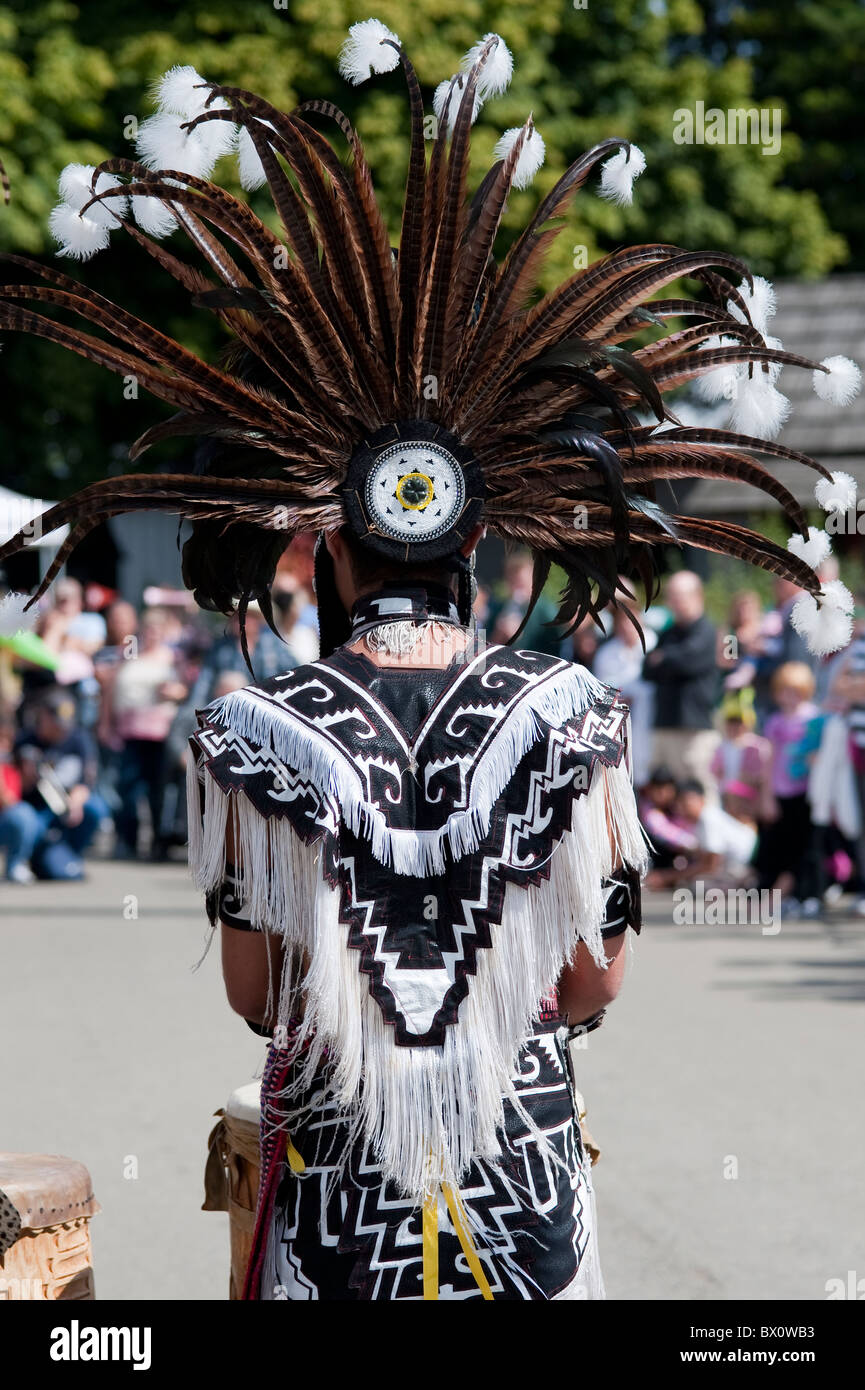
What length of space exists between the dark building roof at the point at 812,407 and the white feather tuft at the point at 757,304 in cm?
1868

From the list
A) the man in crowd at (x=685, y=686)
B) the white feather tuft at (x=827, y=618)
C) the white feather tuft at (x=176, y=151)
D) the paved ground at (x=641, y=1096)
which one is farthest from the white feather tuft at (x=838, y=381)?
the man in crowd at (x=685, y=686)

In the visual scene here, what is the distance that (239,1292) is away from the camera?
9.34 feet

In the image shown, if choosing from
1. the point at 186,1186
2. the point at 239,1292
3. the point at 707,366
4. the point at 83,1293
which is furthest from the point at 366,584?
the point at 186,1186

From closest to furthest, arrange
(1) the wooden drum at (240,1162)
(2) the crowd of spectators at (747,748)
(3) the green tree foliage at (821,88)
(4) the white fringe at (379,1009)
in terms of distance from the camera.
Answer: (4) the white fringe at (379,1009) → (1) the wooden drum at (240,1162) → (2) the crowd of spectators at (747,748) → (3) the green tree foliage at (821,88)

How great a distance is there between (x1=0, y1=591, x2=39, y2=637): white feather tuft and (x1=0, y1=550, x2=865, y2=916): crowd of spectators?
7.05 meters

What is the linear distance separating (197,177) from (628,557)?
88 cm

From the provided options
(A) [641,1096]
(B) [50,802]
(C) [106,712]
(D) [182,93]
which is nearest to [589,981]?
(D) [182,93]

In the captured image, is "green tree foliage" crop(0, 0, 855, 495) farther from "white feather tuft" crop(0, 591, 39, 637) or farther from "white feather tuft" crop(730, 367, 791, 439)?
"white feather tuft" crop(0, 591, 39, 637)

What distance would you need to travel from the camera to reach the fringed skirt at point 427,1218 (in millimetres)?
2426

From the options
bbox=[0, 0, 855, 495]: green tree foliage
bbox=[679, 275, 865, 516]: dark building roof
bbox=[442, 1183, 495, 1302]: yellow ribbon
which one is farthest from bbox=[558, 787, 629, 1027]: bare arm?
bbox=[679, 275, 865, 516]: dark building roof

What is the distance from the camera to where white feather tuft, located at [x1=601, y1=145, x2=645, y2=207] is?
3043mm

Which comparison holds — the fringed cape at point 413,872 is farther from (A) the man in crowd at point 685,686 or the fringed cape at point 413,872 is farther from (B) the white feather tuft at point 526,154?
(A) the man in crowd at point 685,686

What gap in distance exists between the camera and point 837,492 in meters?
2.96
